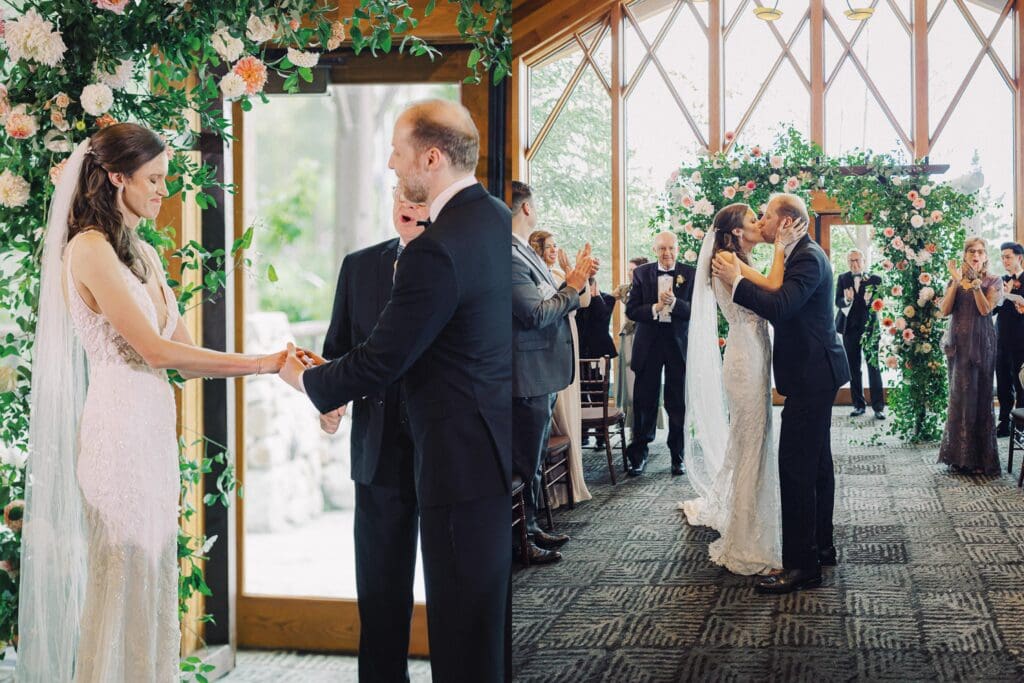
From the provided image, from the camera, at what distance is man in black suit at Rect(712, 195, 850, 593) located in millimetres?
1763

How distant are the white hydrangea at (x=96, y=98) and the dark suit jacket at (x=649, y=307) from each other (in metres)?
1.47

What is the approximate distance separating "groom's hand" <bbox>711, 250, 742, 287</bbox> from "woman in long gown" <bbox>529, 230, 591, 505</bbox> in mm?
291

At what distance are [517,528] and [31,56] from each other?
5.82 ft

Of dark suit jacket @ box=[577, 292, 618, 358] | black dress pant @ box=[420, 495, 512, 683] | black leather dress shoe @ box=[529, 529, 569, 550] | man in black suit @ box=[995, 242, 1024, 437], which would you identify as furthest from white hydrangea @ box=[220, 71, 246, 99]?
man in black suit @ box=[995, 242, 1024, 437]

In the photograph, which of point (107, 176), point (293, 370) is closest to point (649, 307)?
point (293, 370)

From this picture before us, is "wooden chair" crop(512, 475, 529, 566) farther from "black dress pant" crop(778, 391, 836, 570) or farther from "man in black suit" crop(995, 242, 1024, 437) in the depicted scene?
"man in black suit" crop(995, 242, 1024, 437)

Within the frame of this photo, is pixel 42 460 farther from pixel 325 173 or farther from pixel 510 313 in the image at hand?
pixel 510 313

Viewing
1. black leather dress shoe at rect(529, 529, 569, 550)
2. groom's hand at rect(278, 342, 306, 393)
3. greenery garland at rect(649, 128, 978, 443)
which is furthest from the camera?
black leather dress shoe at rect(529, 529, 569, 550)

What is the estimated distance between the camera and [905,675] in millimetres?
1929

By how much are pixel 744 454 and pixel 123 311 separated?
4.71ft

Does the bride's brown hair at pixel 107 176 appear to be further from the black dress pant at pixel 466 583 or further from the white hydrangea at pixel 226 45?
the black dress pant at pixel 466 583

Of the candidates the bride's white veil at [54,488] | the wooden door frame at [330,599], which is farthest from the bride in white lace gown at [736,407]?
the bride's white veil at [54,488]

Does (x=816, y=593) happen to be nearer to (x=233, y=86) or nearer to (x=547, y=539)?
(x=547, y=539)

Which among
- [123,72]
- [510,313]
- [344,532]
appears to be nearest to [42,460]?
[344,532]
